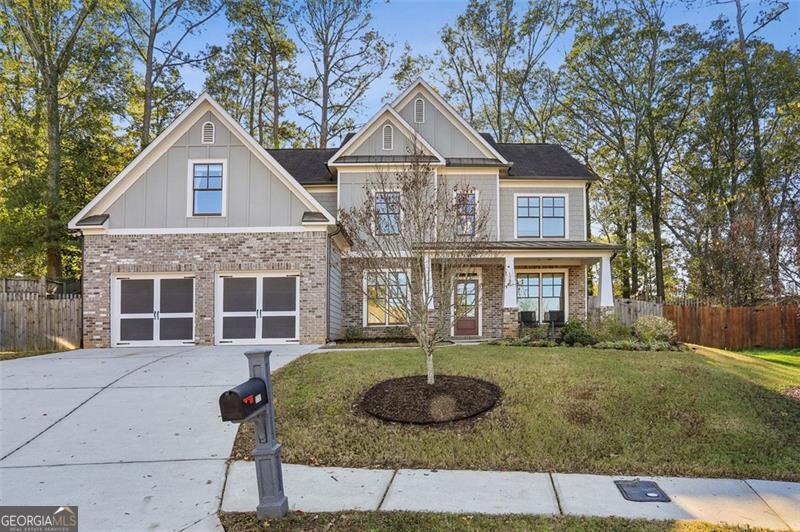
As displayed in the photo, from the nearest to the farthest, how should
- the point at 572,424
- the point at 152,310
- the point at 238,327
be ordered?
the point at 572,424, the point at 238,327, the point at 152,310

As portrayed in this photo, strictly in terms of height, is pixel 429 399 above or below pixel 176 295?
below

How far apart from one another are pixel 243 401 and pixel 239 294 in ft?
33.9

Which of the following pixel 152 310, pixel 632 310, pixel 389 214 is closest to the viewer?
pixel 389 214

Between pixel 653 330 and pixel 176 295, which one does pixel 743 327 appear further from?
pixel 176 295

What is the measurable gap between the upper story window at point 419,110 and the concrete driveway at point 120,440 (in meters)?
11.0

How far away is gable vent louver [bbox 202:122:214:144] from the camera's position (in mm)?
13898

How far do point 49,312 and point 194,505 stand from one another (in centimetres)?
1217

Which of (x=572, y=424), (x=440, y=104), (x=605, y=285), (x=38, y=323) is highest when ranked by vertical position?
(x=440, y=104)

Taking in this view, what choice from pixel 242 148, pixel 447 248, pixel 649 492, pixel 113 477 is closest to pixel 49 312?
pixel 242 148

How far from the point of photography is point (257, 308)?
13.4 m

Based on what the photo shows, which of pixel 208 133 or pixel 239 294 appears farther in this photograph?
pixel 208 133

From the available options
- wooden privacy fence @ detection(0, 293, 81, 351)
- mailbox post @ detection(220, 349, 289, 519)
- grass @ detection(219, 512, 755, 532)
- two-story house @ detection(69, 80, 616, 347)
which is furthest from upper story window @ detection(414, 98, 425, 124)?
grass @ detection(219, 512, 755, 532)

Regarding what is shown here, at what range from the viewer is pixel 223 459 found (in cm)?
536

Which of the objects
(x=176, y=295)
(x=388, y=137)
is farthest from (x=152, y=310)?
(x=388, y=137)
